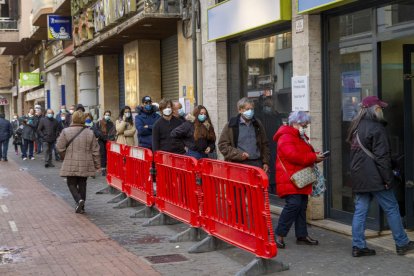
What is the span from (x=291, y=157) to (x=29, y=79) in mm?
33323

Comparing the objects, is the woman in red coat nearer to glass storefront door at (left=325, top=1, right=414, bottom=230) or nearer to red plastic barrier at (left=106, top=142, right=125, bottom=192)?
glass storefront door at (left=325, top=1, right=414, bottom=230)

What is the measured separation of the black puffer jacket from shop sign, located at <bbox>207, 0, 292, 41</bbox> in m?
3.28

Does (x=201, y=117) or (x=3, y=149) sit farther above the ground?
(x=201, y=117)

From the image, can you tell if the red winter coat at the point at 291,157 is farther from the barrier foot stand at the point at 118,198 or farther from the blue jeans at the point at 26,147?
the blue jeans at the point at 26,147

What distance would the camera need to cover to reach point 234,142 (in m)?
8.52

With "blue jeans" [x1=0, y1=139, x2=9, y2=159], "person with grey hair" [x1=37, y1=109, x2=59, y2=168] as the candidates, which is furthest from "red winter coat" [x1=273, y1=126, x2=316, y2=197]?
"blue jeans" [x1=0, y1=139, x2=9, y2=159]

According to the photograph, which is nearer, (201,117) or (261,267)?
(261,267)

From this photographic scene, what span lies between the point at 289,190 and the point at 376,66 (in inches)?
78.1

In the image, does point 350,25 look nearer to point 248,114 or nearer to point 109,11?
point 248,114

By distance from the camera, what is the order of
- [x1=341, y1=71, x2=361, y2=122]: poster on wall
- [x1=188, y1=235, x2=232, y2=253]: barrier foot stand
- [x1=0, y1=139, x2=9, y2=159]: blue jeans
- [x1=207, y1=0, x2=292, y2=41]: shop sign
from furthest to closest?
[x1=0, y1=139, x2=9, y2=159]: blue jeans, [x1=207, y1=0, x2=292, y2=41]: shop sign, [x1=341, y1=71, x2=361, y2=122]: poster on wall, [x1=188, y1=235, x2=232, y2=253]: barrier foot stand

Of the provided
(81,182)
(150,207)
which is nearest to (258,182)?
(150,207)

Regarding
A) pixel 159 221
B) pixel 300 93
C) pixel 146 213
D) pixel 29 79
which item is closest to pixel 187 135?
pixel 146 213

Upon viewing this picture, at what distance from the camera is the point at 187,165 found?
326 inches

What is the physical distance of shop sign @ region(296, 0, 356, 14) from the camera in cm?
848
